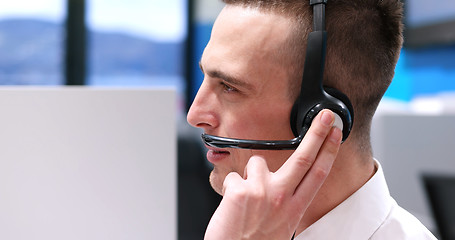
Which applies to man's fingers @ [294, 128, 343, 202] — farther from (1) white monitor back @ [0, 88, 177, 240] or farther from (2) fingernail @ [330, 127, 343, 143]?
(1) white monitor back @ [0, 88, 177, 240]

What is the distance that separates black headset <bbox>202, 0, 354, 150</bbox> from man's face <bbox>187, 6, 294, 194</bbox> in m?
0.06

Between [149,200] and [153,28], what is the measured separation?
4.89 meters

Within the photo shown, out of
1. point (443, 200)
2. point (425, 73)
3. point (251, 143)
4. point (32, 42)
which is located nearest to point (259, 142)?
point (251, 143)

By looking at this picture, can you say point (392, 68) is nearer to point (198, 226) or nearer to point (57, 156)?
point (57, 156)

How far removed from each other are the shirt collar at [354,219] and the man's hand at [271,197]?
188 millimetres

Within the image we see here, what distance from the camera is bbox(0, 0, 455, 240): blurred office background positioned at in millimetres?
3691

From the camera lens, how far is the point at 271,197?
28.1 inches

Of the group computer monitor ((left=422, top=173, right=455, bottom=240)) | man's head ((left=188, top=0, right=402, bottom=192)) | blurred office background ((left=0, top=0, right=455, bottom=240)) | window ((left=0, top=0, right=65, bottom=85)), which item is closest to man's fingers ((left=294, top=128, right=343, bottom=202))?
man's head ((left=188, top=0, right=402, bottom=192))

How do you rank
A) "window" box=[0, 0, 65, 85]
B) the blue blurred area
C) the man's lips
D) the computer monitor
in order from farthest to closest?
"window" box=[0, 0, 65, 85]
the blue blurred area
the computer monitor
the man's lips

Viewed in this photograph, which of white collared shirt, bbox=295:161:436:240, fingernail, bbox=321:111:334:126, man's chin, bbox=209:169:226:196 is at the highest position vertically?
fingernail, bbox=321:111:334:126

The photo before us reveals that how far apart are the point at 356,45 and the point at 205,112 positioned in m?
0.31

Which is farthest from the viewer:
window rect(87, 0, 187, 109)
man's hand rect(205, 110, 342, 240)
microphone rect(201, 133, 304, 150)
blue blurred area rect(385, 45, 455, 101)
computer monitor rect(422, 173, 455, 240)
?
window rect(87, 0, 187, 109)

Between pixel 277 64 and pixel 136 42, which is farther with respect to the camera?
pixel 136 42

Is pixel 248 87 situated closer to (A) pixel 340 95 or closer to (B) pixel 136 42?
(A) pixel 340 95
